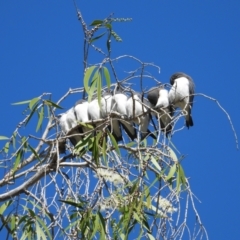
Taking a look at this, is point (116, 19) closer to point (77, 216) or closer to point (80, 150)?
point (80, 150)

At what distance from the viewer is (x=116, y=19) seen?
2.48 metres

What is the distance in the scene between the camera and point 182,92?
370cm

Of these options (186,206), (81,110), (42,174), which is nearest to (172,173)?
(186,206)

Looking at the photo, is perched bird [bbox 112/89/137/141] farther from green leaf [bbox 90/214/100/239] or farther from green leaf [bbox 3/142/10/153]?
green leaf [bbox 90/214/100/239]

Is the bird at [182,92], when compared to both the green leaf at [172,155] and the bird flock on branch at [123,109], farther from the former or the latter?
the green leaf at [172,155]

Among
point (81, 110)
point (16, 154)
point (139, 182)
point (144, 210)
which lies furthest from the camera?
point (81, 110)

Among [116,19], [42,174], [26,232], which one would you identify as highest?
[116,19]

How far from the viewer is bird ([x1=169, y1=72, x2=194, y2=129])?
11.5 ft

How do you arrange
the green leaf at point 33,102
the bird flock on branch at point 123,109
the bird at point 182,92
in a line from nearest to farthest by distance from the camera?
1. the green leaf at point 33,102
2. the bird flock on branch at point 123,109
3. the bird at point 182,92

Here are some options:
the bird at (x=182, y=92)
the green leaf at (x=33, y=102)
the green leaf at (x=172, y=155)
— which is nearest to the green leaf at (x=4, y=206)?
the green leaf at (x=33, y=102)

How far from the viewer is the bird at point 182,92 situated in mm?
3496

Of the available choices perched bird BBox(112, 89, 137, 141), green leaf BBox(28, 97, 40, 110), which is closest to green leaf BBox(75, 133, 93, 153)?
green leaf BBox(28, 97, 40, 110)

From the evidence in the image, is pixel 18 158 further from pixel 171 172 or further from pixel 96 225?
pixel 171 172

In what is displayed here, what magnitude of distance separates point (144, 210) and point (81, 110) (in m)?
0.95
